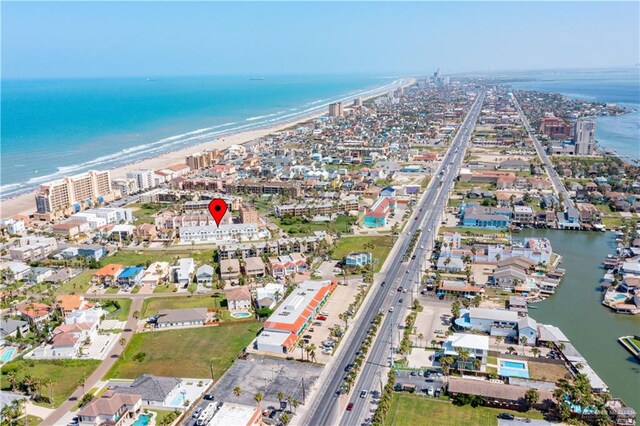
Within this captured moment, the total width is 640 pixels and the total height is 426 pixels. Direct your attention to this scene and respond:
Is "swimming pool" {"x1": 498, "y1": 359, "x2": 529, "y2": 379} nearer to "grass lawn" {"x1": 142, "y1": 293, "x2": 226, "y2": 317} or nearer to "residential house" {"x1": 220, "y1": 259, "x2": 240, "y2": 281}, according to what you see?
"grass lawn" {"x1": 142, "y1": 293, "x2": 226, "y2": 317}

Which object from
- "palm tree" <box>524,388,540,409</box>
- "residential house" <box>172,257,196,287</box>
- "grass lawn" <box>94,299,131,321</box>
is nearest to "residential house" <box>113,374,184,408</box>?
"grass lawn" <box>94,299,131,321</box>

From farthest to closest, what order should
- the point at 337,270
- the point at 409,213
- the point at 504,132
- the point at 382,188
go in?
the point at 504,132, the point at 382,188, the point at 409,213, the point at 337,270

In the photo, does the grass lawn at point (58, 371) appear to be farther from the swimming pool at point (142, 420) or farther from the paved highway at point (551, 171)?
the paved highway at point (551, 171)

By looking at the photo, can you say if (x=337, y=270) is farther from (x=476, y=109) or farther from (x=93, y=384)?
(x=476, y=109)

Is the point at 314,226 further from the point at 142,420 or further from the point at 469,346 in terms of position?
the point at 142,420

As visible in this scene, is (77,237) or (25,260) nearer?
(25,260)

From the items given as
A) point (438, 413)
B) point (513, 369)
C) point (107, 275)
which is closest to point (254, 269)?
point (107, 275)

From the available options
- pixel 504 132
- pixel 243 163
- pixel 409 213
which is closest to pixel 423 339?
pixel 409 213
